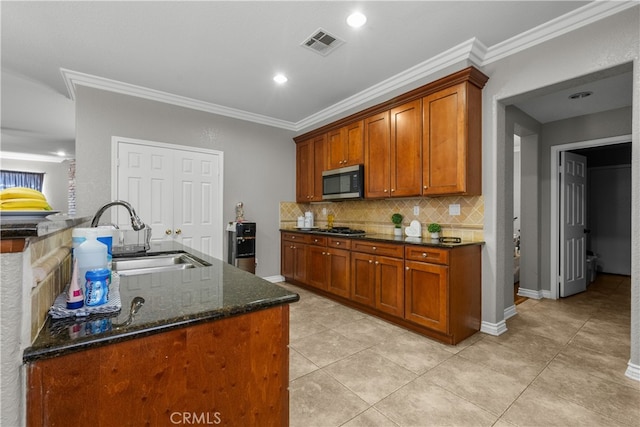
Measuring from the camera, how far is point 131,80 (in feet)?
11.2

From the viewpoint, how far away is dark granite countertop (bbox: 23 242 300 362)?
0.72 m

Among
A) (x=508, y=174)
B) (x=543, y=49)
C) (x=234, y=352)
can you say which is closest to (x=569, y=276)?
(x=508, y=174)

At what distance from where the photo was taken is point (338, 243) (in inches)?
147

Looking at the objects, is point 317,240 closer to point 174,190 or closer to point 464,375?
point 174,190

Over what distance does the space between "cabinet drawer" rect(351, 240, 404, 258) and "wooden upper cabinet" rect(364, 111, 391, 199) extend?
2.05 ft

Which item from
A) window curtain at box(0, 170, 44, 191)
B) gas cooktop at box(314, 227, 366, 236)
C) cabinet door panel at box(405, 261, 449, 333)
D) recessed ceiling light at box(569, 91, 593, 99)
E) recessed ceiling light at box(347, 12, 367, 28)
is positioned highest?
recessed ceiling light at box(347, 12, 367, 28)

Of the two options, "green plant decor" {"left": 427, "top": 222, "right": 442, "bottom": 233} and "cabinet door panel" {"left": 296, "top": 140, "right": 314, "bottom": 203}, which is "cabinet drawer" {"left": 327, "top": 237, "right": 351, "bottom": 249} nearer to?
"green plant decor" {"left": 427, "top": 222, "right": 442, "bottom": 233}

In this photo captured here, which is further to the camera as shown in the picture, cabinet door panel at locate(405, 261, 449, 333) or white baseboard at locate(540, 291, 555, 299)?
white baseboard at locate(540, 291, 555, 299)

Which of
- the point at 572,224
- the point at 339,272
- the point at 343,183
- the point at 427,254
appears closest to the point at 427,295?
the point at 427,254

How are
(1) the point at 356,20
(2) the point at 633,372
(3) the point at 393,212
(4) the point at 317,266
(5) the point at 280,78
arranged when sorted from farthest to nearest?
(4) the point at 317,266 < (3) the point at 393,212 < (5) the point at 280,78 < (1) the point at 356,20 < (2) the point at 633,372

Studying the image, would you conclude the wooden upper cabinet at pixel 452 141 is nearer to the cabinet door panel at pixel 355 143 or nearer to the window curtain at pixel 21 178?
the cabinet door panel at pixel 355 143

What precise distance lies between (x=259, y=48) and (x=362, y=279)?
2625 millimetres

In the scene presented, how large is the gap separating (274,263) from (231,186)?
1.42 m

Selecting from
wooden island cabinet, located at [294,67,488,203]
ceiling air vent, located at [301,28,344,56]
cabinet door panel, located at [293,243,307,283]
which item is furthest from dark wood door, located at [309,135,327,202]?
ceiling air vent, located at [301,28,344,56]
